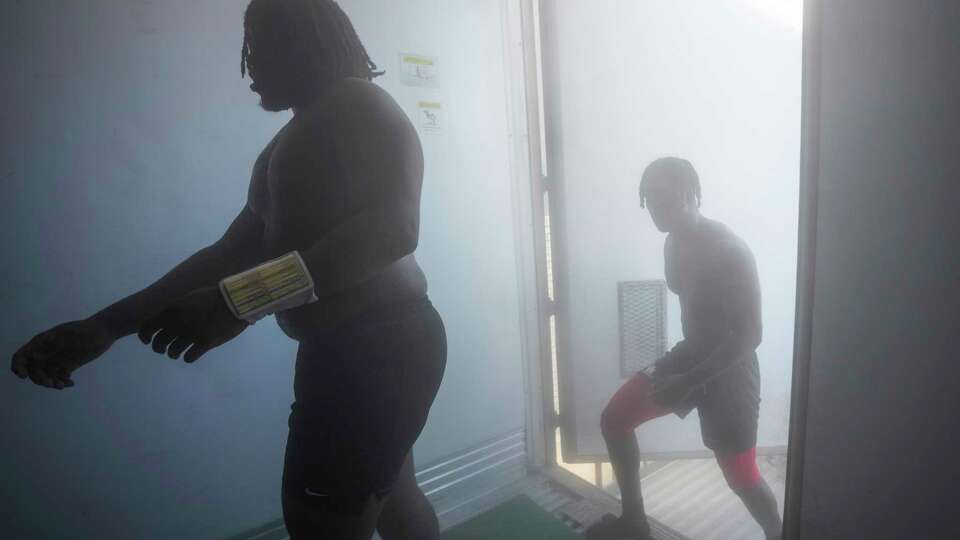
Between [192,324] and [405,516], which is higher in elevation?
[192,324]

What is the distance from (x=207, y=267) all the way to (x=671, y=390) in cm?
149

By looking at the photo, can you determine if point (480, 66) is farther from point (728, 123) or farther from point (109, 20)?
point (109, 20)

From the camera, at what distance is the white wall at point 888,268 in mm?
745

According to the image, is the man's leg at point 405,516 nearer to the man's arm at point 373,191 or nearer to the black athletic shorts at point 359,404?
the black athletic shorts at point 359,404

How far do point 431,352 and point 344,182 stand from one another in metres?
0.36

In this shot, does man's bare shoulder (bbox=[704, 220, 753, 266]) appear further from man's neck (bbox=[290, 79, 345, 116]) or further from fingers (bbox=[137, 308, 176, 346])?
fingers (bbox=[137, 308, 176, 346])

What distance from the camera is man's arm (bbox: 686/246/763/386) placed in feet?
4.88

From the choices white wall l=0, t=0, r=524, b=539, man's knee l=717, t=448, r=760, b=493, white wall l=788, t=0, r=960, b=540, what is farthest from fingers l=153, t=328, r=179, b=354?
man's knee l=717, t=448, r=760, b=493

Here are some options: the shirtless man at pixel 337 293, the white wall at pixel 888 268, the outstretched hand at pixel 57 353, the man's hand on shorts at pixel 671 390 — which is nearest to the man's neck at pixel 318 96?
the shirtless man at pixel 337 293

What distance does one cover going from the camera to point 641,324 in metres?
1.85

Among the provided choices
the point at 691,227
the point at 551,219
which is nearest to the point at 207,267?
the point at 551,219

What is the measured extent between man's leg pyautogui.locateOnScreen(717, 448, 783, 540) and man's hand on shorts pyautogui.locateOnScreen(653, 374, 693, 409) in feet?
0.81

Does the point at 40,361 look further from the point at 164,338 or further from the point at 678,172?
the point at 678,172

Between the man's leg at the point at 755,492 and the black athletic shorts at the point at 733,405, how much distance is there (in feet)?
0.14
